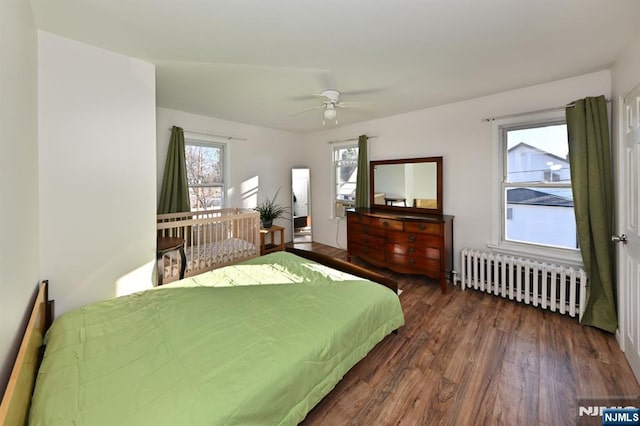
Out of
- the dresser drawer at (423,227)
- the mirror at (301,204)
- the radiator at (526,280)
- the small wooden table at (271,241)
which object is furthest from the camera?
the mirror at (301,204)

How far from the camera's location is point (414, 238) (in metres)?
3.35

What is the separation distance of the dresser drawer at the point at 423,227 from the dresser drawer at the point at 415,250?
0.66ft

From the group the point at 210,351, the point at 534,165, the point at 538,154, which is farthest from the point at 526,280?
the point at 210,351

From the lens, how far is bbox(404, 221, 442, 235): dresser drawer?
10.4ft

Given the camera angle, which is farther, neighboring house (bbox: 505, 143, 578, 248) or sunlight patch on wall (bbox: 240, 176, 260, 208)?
sunlight patch on wall (bbox: 240, 176, 260, 208)

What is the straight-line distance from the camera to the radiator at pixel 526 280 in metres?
2.52

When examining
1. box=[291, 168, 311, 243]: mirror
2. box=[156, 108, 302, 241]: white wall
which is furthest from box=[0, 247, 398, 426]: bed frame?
box=[291, 168, 311, 243]: mirror

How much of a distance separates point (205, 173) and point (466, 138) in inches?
151

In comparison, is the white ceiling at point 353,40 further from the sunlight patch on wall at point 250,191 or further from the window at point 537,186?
the sunlight patch on wall at point 250,191

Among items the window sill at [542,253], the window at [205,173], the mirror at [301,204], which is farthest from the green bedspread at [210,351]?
the mirror at [301,204]

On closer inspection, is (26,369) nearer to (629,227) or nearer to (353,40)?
(353,40)

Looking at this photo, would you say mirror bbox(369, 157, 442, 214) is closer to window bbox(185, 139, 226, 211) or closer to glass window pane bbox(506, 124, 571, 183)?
glass window pane bbox(506, 124, 571, 183)

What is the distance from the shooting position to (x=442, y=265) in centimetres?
317

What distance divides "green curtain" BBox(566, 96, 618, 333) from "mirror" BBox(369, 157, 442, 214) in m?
1.40
